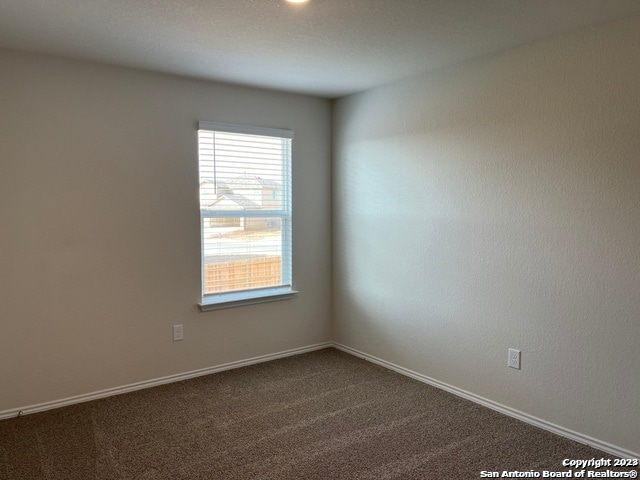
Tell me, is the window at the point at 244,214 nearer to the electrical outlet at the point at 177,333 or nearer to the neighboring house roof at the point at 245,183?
the neighboring house roof at the point at 245,183

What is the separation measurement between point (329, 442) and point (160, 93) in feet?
8.25

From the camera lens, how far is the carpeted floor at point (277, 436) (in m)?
2.38

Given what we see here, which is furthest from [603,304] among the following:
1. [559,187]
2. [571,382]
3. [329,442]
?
[329,442]

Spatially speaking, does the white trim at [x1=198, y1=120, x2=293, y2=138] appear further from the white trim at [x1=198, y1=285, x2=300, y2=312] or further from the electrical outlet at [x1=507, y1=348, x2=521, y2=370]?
the electrical outlet at [x1=507, y1=348, x2=521, y2=370]

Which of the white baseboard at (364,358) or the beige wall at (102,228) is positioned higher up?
the beige wall at (102,228)

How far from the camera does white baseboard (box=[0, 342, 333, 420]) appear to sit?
3.02 meters

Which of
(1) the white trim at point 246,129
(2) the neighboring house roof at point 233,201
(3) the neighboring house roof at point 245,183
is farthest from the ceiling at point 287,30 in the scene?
(2) the neighboring house roof at point 233,201

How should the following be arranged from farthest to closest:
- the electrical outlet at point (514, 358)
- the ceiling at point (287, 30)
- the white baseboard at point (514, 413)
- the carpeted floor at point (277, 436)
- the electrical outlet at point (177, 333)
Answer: the electrical outlet at point (177, 333)
the electrical outlet at point (514, 358)
the white baseboard at point (514, 413)
the carpeted floor at point (277, 436)
the ceiling at point (287, 30)

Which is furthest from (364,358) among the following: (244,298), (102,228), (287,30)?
(287,30)

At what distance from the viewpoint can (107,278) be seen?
3252mm

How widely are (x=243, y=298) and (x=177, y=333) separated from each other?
1.84 ft

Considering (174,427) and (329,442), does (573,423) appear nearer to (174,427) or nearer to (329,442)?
(329,442)

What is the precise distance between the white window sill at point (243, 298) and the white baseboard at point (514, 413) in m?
0.82

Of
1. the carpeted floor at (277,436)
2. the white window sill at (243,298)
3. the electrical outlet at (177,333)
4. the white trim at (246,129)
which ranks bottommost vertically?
the carpeted floor at (277,436)
